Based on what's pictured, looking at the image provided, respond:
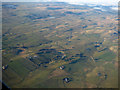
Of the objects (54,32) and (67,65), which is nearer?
(67,65)

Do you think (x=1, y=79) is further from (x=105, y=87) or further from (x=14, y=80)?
(x=105, y=87)

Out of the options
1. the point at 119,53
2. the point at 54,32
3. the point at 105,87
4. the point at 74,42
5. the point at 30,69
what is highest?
the point at 54,32

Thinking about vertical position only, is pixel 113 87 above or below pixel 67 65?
below

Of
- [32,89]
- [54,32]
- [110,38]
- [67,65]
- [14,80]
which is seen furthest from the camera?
[54,32]

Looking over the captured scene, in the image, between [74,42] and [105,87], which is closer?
[105,87]

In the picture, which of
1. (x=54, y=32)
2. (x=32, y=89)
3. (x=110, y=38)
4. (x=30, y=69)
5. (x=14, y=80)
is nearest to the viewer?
(x=32, y=89)

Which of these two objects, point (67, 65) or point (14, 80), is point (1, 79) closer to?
point (14, 80)

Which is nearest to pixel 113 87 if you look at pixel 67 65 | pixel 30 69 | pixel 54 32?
pixel 67 65

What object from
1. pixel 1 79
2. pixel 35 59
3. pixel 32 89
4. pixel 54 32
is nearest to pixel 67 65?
pixel 35 59

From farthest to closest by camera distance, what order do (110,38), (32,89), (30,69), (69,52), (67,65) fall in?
1. (110,38)
2. (69,52)
3. (67,65)
4. (30,69)
5. (32,89)
